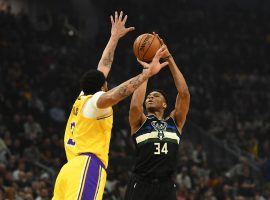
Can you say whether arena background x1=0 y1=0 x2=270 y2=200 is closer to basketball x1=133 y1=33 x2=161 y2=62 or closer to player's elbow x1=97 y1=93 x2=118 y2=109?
basketball x1=133 y1=33 x2=161 y2=62

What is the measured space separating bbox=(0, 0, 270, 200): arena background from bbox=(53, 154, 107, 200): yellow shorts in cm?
607

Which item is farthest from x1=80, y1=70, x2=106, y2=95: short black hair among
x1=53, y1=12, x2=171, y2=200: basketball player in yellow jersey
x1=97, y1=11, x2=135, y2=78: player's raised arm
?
x1=97, y1=11, x2=135, y2=78: player's raised arm

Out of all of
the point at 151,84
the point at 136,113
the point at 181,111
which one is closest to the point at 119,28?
the point at 136,113

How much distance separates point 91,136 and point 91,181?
1.46 feet

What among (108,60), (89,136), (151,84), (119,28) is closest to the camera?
(89,136)

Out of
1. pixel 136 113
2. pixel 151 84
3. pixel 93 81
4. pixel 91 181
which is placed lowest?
pixel 91 181

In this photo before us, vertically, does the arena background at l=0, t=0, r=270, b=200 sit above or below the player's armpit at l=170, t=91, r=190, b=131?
above

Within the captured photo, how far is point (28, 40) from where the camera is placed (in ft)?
65.7

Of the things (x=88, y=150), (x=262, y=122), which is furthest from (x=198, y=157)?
(x=88, y=150)

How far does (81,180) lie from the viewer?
5.50 m

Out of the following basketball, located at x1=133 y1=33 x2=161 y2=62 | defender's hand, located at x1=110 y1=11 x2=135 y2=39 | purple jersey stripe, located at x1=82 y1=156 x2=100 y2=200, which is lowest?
purple jersey stripe, located at x1=82 y1=156 x2=100 y2=200

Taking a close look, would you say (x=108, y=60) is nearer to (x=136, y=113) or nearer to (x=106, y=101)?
(x=136, y=113)

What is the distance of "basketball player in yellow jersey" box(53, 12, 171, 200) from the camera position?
5.50 metres

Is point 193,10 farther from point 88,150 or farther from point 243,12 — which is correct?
point 88,150
